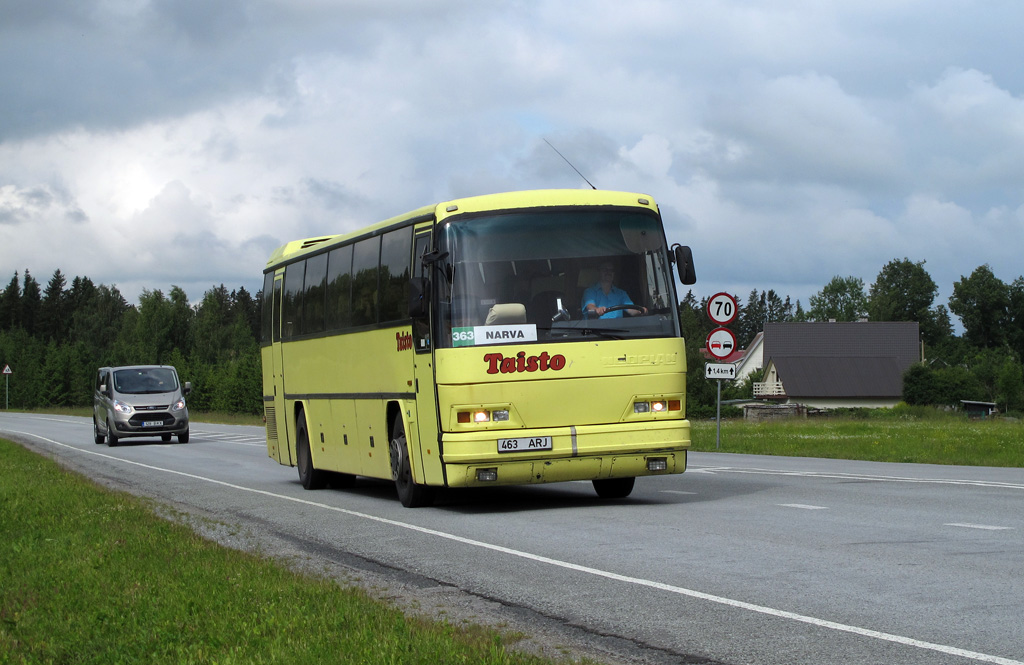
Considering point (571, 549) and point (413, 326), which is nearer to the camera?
point (571, 549)

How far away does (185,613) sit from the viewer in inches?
284

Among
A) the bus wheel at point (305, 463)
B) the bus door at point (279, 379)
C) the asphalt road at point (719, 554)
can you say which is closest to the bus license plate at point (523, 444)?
the asphalt road at point (719, 554)

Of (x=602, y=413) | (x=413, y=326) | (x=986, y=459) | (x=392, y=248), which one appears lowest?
(x=986, y=459)

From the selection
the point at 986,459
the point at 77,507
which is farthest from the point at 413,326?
the point at 986,459

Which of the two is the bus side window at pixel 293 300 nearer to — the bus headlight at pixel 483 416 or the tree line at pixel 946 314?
the bus headlight at pixel 483 416

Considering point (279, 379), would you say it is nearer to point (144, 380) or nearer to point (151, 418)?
point (151, 418)

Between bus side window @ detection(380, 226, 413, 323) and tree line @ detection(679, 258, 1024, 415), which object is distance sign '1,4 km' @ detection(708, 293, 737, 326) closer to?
bus side window @ detection(380, 226, 413, 323)

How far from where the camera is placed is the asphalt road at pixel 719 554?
6395 mm

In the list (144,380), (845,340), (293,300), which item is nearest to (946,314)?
(845,340)

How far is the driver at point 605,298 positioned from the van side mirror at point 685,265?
21.7 inches

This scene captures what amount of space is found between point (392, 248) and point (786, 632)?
8.89 metres

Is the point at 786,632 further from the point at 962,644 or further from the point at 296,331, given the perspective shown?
the point at 296,331

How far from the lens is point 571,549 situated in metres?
9.99

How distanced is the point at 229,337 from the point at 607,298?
127m
